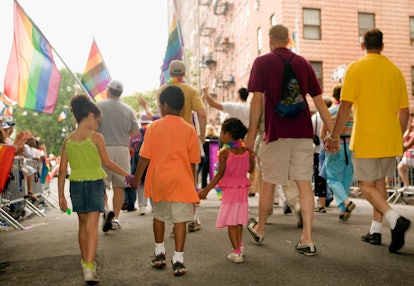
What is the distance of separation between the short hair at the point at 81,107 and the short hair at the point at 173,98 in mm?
637

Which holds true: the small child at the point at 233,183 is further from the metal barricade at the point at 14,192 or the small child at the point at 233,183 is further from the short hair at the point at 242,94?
the metal barricade at the point at 14,192

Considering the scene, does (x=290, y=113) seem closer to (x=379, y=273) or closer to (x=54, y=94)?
(x=379, y=273)

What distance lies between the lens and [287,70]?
4996mm

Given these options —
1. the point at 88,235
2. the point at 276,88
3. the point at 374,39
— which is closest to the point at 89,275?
the point at 88,235

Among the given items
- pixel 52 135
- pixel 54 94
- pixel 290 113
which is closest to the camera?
pixel 290 113

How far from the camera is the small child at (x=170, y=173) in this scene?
4.21 meters

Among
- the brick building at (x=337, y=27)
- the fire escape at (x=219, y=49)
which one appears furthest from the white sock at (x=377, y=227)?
the fire escape at (x=219, y=49)

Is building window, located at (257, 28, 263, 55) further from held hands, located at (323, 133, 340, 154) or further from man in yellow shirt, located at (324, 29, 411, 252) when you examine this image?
held hands, located at (323, 133, 340, 154)

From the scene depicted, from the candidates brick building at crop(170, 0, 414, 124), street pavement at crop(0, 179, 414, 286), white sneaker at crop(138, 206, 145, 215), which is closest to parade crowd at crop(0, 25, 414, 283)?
street pavement at crop(0, 179, 414, 286)

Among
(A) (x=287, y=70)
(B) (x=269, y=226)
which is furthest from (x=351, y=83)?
(B) (x=269, y=226)

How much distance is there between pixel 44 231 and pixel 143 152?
12.0ft

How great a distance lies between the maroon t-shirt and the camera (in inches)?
195

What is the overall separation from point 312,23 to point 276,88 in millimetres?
21755

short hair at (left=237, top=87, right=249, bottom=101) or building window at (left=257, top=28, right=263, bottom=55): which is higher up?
building window at (left=257, top=28, right=263, bottom=55)
